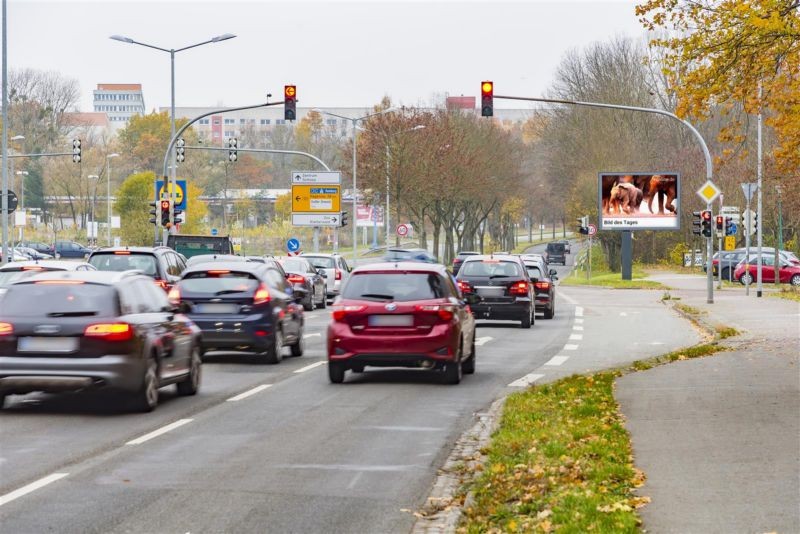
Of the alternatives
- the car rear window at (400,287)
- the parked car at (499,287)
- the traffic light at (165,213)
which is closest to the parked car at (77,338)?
the car rear window at (400,287)

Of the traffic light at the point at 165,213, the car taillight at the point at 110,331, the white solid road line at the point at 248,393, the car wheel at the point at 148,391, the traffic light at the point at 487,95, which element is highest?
the traffic light at the point at 487,95

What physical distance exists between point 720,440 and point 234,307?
10.9 meters

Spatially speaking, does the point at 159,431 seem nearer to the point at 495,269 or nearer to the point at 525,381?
the point at 525,381

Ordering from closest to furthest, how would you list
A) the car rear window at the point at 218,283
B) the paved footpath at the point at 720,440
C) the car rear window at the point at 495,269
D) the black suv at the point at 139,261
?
the paved footpath at the point at 720,440
the car rear window at the point at 218,283
the black suv at the point at 139,261
the car rear window at the point at 495,269

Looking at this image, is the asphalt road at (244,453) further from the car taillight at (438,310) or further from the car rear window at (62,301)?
the car rear window at (62,301)

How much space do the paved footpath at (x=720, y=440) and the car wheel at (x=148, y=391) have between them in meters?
4.79

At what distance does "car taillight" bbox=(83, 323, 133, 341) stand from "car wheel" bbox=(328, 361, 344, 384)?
159 inches

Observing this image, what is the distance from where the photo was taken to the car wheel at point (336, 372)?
17719 mm

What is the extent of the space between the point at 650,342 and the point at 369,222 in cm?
10383

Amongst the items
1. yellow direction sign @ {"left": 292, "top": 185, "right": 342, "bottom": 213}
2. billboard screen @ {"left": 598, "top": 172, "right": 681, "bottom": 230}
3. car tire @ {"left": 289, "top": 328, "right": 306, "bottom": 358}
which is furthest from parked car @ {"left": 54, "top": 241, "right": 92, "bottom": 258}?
car tire @ {"left": 289, "top": 328, "right": 306, "bottom": 358}

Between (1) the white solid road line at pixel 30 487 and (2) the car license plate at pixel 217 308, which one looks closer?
(1) the white solid road line at pixel 30 487

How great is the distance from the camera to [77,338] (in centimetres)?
1403

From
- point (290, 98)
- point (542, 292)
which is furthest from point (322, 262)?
point (542, 292)

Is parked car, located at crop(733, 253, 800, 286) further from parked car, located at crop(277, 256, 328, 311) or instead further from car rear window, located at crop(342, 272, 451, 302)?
car rear window, located at crop(342, 272, 451, 302)
